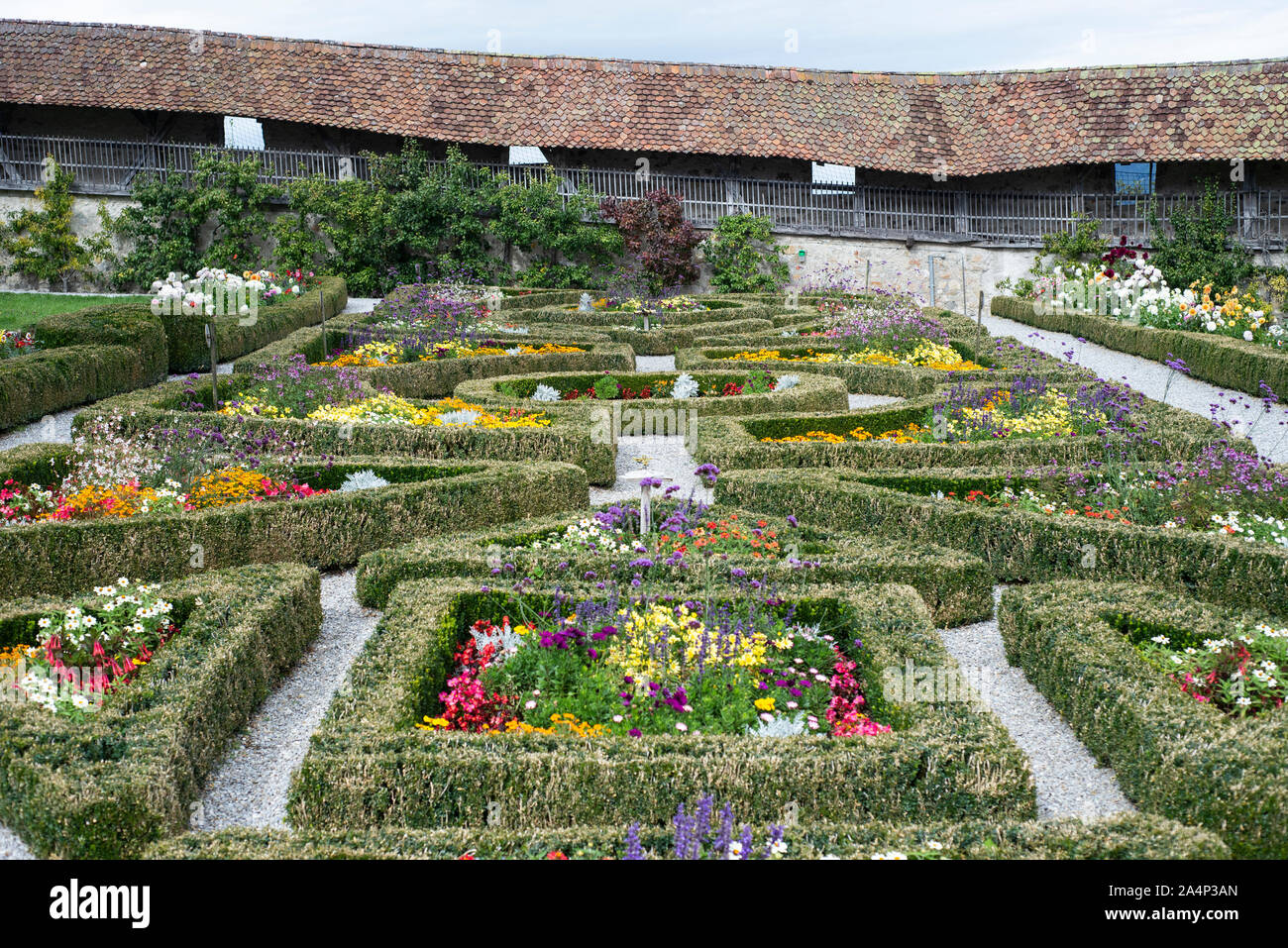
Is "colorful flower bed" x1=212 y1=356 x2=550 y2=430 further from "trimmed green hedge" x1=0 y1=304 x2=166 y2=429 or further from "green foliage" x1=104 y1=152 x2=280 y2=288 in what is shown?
"green foliage" x1=104 y1=152 x2=280 y2=288

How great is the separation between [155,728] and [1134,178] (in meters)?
26.0

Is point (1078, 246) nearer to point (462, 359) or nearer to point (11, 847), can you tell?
point (462, 359)

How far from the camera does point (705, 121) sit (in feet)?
86.7

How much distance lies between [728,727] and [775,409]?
6.93 meters

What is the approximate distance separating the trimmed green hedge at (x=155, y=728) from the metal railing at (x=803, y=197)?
20.4 meters

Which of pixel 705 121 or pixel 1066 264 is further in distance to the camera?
pixel 705 121

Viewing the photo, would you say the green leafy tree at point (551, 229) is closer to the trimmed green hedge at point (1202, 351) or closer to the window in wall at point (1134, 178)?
the trimmed green hedge at point (1202, 351)

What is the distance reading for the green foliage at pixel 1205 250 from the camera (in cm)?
2402

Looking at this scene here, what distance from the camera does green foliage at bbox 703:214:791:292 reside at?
25.4m

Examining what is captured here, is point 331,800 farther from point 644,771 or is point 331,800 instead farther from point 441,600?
point 441,600

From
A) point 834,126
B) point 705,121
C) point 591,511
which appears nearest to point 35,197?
point 705,121

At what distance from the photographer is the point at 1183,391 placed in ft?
46.7

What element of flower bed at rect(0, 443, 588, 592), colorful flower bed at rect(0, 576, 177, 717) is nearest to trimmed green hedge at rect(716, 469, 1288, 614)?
flower bed at rect(0, 443, 588, 592)

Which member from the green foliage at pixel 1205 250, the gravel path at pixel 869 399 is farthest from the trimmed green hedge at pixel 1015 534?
the green foliage at pixel 1205 250
